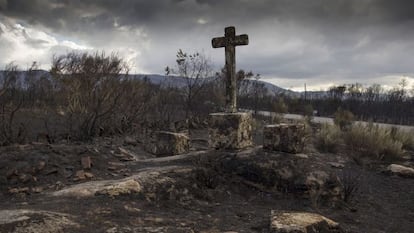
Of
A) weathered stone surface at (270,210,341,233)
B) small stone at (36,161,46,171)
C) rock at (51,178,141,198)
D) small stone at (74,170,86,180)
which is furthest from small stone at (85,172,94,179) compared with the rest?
weathered stone surface at (270,210,341,233)

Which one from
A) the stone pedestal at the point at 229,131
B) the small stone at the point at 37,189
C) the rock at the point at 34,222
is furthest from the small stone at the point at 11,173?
the stone pedestal at the point at 229,131

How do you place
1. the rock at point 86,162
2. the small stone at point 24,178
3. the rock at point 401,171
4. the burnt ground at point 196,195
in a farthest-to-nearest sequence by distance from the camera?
the rock at point 401,171 < the rock at point 86,162 < the small stone at point 24,178 < the burnt ground at point 196,195

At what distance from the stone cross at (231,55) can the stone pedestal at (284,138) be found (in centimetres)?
138

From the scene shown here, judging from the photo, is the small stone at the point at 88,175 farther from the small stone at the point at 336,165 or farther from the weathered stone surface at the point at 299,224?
the small stone at the point at 336,165

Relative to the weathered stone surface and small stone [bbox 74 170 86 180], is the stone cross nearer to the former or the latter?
small stone [bbox 74 170 86 180]

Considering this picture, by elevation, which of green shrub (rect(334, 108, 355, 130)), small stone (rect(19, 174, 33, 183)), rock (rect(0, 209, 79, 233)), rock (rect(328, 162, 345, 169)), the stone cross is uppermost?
the stone cross

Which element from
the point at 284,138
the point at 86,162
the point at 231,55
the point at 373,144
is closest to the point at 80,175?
the point at 86,162

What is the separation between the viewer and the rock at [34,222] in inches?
185

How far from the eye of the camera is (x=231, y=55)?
31.0 feet

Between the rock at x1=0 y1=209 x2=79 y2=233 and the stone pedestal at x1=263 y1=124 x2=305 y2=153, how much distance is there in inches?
163

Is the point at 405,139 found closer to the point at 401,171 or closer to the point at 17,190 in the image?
the point at 401,171

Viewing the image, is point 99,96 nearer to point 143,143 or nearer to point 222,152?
point 143,143

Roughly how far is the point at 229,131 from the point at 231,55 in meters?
1.96

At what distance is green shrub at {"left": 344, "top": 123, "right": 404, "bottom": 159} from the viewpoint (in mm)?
11734
